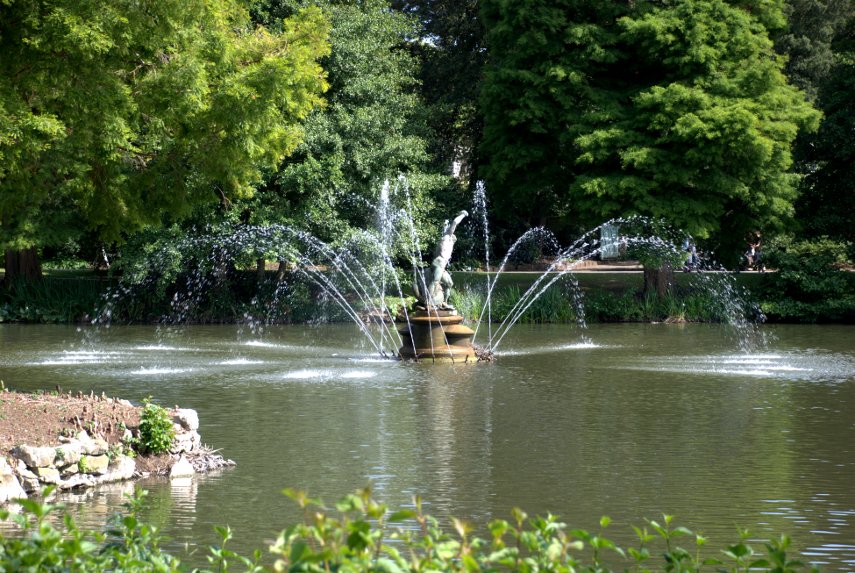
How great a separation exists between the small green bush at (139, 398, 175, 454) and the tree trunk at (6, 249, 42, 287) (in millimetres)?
24870

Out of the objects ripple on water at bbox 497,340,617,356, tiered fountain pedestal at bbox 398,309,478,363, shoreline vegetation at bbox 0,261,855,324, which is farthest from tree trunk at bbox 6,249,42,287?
ripple on water at bbox 497,340,617,356

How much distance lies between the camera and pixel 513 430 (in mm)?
14219

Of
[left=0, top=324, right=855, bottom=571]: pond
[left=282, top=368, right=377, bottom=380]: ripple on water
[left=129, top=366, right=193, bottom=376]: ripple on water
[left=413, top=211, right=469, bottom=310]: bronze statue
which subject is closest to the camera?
[left=0, top=324, right=855, bottom=571]: pond

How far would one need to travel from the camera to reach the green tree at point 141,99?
14.2 m

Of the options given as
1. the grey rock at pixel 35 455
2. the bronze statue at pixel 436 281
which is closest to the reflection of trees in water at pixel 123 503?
the grey rock at pixel 35 455

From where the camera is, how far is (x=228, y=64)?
16.3 meters

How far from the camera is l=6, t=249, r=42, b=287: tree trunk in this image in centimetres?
3488

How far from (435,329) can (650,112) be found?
45.0 ft

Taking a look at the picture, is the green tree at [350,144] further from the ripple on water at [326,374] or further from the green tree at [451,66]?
the ripple on water at [326,374]

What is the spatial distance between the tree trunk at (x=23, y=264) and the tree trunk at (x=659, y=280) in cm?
1800

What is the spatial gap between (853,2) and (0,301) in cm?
3583

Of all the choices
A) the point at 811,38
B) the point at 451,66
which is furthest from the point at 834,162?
the point at 811,38

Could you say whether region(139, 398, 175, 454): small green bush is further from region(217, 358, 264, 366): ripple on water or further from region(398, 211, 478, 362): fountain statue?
region(398, 211, 478, 362): fountain statue

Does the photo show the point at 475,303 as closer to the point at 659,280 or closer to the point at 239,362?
the point at 659,280
